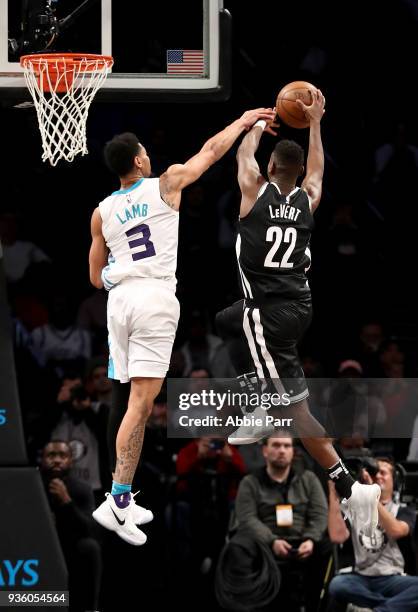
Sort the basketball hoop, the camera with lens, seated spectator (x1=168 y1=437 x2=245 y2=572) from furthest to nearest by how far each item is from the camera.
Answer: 1. seated spectator (x1=168 y1=437 x2=245 y2=572)
2. the camera with lens
3. the basketball hoop

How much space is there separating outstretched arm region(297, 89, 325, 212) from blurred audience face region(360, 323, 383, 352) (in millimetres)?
4774

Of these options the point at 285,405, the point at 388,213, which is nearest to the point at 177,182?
the point at 285,405

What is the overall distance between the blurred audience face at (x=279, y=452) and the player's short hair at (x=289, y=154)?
139 inches

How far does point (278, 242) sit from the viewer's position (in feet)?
31.4


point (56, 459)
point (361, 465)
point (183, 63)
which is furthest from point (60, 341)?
point (183, 63)

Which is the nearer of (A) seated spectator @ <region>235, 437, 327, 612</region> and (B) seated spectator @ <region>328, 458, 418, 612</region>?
(B) seated spectator @ <region>328, 458, 418, 612</region>

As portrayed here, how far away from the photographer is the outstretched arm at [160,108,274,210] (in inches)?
374

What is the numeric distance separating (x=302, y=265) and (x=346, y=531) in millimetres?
3262

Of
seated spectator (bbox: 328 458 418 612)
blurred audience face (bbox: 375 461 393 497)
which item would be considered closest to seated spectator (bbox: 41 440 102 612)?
seated spectator (bbox: 328 458 418 612)

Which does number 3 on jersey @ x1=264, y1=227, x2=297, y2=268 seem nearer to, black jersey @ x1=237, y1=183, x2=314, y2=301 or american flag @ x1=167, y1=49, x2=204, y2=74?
black jersey @ x1=237, y1=183, x2=314, y2=301

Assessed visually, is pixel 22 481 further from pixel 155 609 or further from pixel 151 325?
pixel 151 325

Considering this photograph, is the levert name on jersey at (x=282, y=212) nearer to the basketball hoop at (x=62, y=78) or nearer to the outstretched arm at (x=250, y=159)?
the outstretched arm at (x=250, y=159)

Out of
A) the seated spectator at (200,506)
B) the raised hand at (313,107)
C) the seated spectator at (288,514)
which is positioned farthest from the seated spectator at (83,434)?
the raised hand at (313,107)

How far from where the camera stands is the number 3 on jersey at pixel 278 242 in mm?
9586
